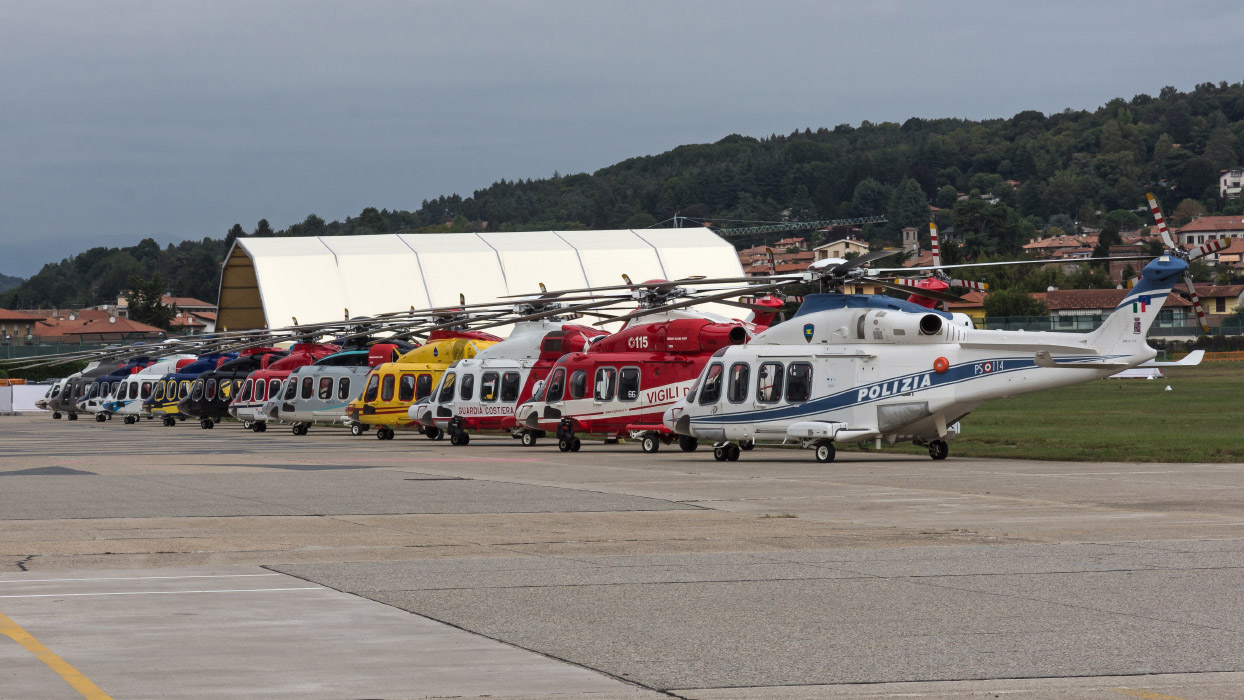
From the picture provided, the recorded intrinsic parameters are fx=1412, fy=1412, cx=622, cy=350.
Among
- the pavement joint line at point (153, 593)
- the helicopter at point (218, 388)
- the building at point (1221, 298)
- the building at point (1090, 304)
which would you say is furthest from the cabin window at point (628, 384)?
the building at point (1221, 298)

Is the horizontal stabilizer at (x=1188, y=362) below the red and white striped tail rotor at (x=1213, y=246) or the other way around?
below

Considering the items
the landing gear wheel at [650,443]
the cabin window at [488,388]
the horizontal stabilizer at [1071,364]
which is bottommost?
the landing gear wheel at [650,443]

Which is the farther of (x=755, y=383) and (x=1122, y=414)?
(x=1122, y=414)

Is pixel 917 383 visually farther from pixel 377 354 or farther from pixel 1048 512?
pixel 377 354

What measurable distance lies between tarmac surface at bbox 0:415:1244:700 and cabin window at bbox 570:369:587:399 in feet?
37.2

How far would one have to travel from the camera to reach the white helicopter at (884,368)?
79.6 feet

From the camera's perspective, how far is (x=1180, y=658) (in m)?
8.19

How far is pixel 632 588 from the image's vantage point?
36.2ft

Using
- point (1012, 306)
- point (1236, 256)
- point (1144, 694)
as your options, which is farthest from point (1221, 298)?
point (1144, 694)

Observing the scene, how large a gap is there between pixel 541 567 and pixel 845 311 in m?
15.8

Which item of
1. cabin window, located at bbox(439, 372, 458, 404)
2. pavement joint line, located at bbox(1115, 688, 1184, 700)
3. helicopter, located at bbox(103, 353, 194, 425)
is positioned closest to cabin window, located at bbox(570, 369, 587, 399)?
cabin window, located at bbox(439, 372, 458, 404)

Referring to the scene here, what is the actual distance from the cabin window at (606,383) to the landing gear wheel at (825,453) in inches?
273

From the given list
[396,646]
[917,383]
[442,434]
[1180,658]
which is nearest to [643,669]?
[396,646]

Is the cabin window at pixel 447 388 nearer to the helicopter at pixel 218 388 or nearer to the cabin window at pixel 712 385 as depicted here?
the cabin window at pixel 712 385
